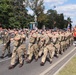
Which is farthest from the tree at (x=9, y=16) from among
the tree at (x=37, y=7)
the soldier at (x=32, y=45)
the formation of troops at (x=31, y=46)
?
the soldier at (x=32, y=45)

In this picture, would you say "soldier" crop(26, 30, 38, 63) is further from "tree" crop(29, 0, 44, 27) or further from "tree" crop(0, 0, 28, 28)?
"tree" crop(29, 0, 44, 27)

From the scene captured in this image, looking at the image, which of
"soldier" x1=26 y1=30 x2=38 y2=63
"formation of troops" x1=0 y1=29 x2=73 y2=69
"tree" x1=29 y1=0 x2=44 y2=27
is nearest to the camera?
"formation of troops" x1=0 y1=29 x2=73 y2=69

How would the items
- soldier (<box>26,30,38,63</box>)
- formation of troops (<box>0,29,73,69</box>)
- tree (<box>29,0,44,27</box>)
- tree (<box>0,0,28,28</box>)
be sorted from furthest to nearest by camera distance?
tree (<box>29,0,44,27</box>)
tree (<box>0,0,28,28</box>)
soldier (<box>26,30,38,63</box>)
formation of troops (<box>0,29,73,69</box>)

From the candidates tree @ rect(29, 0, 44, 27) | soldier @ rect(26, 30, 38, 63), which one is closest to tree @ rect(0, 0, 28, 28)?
tree @ rect(29, 0, 44, 27)

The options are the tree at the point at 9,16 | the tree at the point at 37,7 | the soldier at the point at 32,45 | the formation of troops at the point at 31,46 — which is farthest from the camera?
the tree at the point at 37,7

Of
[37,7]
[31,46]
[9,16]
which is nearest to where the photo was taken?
[31,46]

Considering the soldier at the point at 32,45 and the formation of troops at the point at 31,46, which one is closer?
the formation of troops at the point at 31,46

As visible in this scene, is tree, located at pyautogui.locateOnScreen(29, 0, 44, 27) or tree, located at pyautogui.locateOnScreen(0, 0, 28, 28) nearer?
tree, located at pyautogui.locateOnScreen(0, 0, 28, 28)

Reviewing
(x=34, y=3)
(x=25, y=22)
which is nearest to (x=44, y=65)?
(x=25, y=22)

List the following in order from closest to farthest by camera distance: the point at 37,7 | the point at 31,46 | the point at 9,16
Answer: the point at 31,46, the point at 9,16, the point at 37,7

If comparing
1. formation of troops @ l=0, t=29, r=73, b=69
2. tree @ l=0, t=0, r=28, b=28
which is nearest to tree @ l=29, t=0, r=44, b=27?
tree @ l=0, t=0, r=28, b=28

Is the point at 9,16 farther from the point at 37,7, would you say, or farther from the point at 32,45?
the point at 32,45

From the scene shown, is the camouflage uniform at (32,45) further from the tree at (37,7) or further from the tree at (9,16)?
the tree at (37,7)

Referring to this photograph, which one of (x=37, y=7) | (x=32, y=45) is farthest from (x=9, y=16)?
(x=32, y=45)
